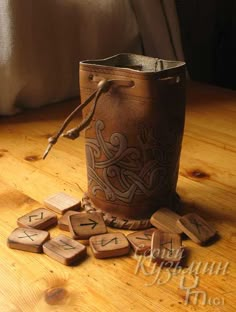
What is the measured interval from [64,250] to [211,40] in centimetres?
137

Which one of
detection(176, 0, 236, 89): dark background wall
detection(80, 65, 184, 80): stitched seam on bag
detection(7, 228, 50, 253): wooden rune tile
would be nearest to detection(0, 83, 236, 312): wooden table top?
detection(7, 228, 50, 253): wooden rune tile

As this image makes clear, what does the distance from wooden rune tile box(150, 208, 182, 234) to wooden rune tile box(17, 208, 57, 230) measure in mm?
147

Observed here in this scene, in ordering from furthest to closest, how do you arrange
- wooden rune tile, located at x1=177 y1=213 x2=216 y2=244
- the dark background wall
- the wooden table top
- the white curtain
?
1. the dark background wall
2. the white curtain
3. wooden rune tile, located at x1=177 y1=213 x2=216 y2=244
4. the wooden table top

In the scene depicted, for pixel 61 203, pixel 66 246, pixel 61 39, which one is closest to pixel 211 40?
pixel 61 39

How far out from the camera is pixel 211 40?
1763 millimetres

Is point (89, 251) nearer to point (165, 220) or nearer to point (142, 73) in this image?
point (165, 220)

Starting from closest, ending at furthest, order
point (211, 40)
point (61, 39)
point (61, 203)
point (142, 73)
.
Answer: point (142, 73) → point (61, 203) → point (61, 39) → point (211, 40)

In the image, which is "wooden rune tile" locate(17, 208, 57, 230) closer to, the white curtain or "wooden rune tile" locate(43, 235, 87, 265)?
"wooden rune tile" locate(43, 235, 87, 265)

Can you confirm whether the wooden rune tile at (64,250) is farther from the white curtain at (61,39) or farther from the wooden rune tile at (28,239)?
the white curtain at (61,39)

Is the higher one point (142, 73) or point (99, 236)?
point (142, 73)

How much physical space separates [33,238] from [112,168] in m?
0.14

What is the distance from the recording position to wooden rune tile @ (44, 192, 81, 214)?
70 cm

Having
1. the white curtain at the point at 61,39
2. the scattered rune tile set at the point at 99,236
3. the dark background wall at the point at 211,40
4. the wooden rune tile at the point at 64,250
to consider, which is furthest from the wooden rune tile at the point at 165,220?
the dark background wall at the point at 211,40

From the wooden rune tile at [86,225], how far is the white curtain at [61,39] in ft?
1.84
